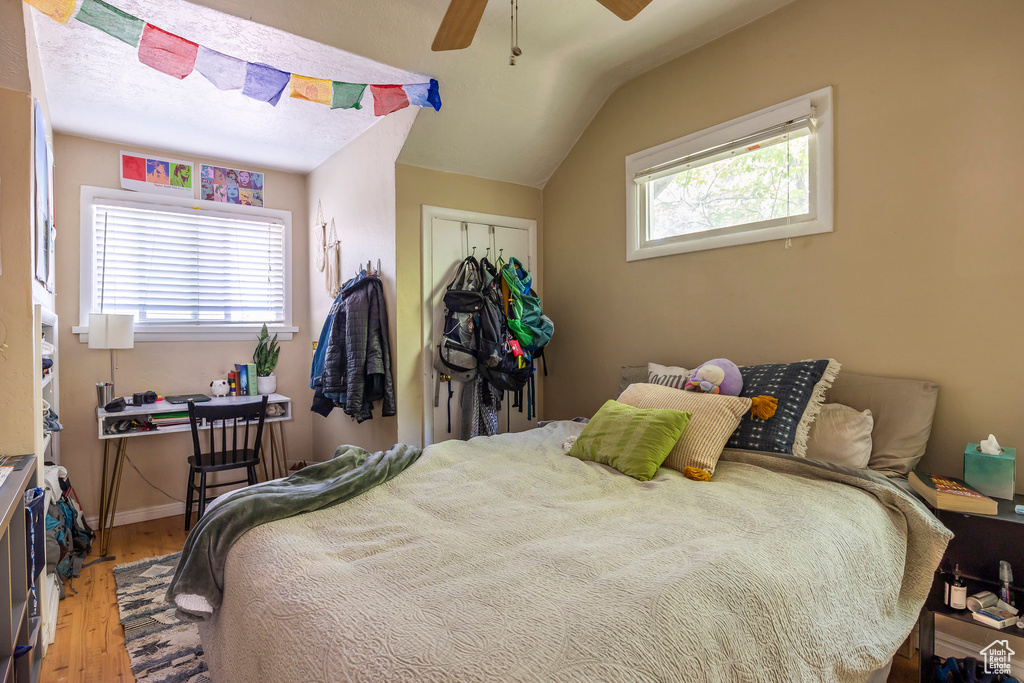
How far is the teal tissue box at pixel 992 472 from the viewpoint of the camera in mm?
1700

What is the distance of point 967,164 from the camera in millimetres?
1918

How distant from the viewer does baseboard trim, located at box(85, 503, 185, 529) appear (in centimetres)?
346

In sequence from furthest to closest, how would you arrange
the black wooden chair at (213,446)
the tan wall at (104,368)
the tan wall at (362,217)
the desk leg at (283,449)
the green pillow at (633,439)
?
the desk leg at (283,449) → the tan wall at (104,368) → the tan wall at (362,217) → the black wooden chair at (213,446) → the green pillow at (633,439)

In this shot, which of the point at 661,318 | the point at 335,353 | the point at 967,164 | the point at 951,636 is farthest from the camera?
the point at 335,353

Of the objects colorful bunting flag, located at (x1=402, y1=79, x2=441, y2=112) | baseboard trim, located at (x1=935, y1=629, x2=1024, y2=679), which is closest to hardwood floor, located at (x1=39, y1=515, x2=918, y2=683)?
baseboard trim, located at (x1=935, y1=629, x2=1024, y2=679)

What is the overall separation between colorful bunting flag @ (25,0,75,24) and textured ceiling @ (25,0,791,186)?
0.48 metres

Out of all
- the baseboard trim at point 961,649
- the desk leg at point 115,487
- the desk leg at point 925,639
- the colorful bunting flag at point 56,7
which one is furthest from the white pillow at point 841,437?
the desk leg at point 115,487

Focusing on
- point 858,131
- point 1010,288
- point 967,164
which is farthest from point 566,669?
point 858,131

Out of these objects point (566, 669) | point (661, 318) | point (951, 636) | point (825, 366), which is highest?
point (661, 318)

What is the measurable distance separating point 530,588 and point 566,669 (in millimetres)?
247

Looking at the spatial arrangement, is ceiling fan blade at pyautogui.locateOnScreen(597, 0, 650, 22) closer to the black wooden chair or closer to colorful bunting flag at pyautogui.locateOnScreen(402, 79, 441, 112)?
colorful bunting flag at pyautogui.locateOnScreen(402, 79, 441, 112)

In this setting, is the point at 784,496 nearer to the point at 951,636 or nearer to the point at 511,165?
the point at 951,636

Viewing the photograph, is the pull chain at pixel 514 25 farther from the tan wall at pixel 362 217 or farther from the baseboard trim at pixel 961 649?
the baseboard trim at pixel 961 649

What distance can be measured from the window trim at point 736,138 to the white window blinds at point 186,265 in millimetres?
2761
